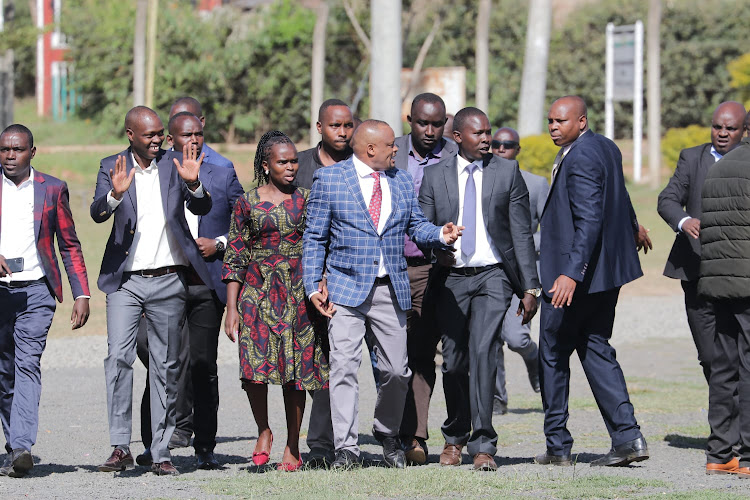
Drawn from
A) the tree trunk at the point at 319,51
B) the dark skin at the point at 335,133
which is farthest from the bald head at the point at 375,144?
the tree trunk at the point at 319,51

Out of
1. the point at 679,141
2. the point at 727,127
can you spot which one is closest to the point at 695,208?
the point at 727,127

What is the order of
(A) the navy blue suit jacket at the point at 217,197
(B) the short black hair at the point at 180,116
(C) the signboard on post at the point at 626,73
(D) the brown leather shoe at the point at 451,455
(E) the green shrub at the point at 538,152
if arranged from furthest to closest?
(C) the signboard on post at the point at 626,73, (E) the green shrub at the point at 538,152, (B) the short black hair at the point at 180,116, (A) the navy blue suit jacket at the point at 217,197, (D) the brown leather shoe at the point at 451,455

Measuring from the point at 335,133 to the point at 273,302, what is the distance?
126cm

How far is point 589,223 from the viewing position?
318 inches

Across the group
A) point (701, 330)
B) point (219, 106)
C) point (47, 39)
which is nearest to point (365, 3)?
point (219, 106)

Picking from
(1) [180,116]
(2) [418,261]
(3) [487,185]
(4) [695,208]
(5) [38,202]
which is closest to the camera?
(5) [38,202]

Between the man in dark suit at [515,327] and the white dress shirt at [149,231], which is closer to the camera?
the white dress shirt at [149,231]

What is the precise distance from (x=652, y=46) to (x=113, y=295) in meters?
28.5

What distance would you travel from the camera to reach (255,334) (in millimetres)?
8031

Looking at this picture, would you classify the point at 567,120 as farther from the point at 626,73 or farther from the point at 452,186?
the point at 626,73

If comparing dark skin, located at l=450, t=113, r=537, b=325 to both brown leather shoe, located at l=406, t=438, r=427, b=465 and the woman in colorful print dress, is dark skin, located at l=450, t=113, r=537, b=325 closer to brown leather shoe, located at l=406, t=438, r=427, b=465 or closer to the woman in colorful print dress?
the woman in colorful print dress

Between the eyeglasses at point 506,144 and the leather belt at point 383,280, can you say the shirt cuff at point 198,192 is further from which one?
the eyeglasses at point 506,144

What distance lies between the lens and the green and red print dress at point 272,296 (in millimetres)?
8023

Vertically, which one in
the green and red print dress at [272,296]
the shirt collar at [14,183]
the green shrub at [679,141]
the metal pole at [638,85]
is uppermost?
the metal pole at [638,85]
